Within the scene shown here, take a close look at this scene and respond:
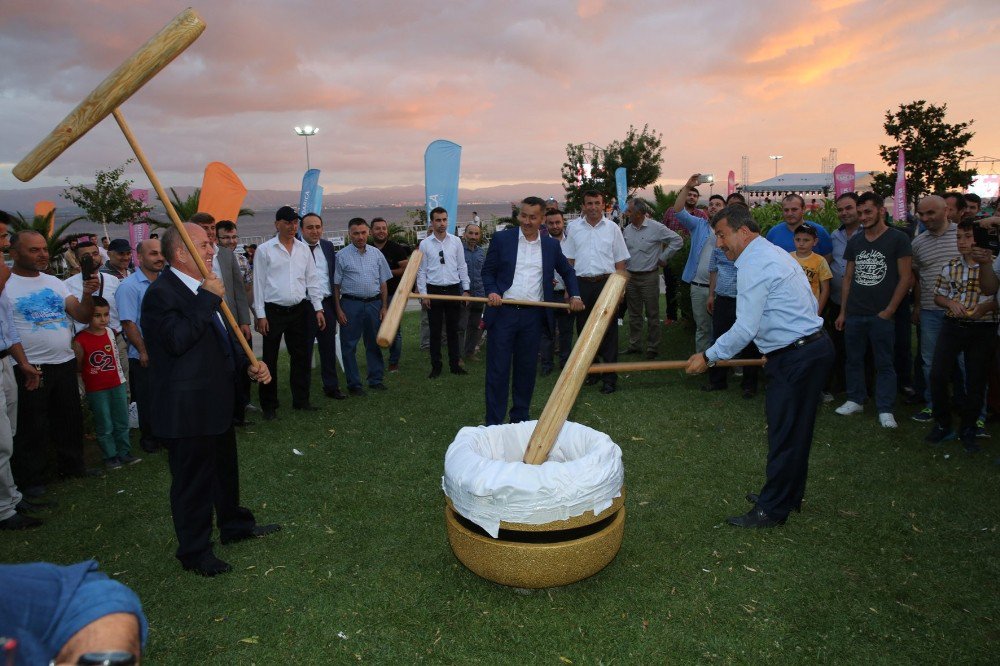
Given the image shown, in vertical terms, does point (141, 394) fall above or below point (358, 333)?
below

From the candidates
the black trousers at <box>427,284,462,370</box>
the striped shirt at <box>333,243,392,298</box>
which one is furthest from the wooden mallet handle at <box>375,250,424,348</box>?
the black trousers at <box>427,284,462,370</box>

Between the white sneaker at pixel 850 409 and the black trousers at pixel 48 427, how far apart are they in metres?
7.47

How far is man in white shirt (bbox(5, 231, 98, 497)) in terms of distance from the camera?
5.03 meters

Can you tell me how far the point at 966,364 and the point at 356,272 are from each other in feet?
22.2

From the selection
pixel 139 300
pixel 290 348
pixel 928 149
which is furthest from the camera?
pixel 928 149

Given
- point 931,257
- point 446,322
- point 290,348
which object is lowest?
point 290,348

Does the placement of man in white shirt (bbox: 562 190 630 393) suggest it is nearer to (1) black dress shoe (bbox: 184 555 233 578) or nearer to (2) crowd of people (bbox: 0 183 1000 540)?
(2) crowd of people (bbox: 0 183 1000 540)

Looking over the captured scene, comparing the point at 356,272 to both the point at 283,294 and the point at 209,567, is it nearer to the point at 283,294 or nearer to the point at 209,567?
the point at 283,294

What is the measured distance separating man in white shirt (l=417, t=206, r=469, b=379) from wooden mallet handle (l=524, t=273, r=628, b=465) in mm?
5238

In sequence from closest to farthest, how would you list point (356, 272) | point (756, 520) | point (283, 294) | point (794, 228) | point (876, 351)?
Answer: point (756, 520)
point (876, 351)
point (283, 294)
point (794, 228)
point (356, 272)

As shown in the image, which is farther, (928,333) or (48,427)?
(928,333)

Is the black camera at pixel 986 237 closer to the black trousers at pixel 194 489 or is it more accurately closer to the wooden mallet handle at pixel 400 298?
the wooden mallet handle at pixel 400 298

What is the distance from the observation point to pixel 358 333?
8.41m

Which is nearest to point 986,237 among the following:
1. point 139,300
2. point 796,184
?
point 139,300
